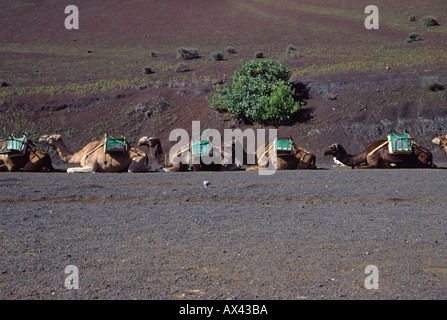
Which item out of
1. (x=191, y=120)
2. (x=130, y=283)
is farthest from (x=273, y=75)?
(x=130, y=283)

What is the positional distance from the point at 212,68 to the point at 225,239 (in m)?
32.4

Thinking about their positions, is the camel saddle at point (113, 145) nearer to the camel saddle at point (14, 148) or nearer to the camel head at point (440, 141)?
the camel saddle at point (14, 148)

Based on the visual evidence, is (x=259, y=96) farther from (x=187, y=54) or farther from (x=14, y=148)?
(x=187, y=54)

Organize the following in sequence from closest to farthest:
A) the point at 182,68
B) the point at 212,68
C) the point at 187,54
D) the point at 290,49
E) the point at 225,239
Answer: the point at 225,239, the point at 212,68, the point at 182,68, the point at 290,49, the point at 187,54

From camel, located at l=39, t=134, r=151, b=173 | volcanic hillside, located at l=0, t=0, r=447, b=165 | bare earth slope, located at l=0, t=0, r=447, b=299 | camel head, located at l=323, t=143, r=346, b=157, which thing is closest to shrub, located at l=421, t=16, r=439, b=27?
volcanic hillside, located at l=0, t=0, r=447, b=165

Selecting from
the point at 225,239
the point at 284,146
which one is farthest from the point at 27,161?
the point at 225,239

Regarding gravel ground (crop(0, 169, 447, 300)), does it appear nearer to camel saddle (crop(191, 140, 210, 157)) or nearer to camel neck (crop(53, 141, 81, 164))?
camel saddle (crop(191, 140, 210, 157))

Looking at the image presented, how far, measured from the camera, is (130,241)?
790 centimetres

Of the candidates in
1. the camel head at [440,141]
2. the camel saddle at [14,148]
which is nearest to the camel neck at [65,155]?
the camel saddle at [14,148]

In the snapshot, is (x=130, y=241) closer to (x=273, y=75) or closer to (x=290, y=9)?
(x=273, y=75)

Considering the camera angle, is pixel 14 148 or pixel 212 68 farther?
pixel 212 68

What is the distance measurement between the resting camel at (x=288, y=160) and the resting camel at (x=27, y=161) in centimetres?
649

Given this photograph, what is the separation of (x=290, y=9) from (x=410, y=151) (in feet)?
184

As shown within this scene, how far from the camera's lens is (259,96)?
27.5 metres
